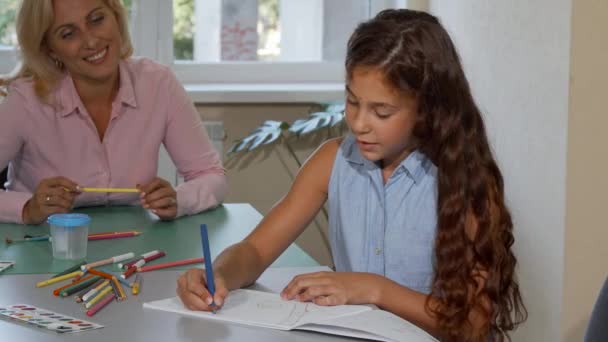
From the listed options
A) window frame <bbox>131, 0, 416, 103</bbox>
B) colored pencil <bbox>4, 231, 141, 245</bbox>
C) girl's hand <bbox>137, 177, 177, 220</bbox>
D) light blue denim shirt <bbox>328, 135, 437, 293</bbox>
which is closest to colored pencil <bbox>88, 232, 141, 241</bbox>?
colored pencil <bbox>4, 231, 141, 245</bbox>

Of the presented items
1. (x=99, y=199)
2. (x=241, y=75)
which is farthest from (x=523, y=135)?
(x=241, y=75)

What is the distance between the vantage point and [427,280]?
1656mm

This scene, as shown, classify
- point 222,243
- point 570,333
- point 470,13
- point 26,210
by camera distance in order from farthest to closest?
point 470,13
point 570,333
point 26,210
point 222,243

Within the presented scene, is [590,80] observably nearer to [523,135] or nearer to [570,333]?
[523,135]

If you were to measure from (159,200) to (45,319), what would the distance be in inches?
30.4

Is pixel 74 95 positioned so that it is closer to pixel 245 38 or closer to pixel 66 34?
pixel 66 34

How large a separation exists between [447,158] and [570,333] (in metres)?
0.90

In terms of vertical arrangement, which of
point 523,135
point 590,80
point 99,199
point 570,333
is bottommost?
point 570,333

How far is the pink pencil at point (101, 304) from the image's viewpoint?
54.8 inches

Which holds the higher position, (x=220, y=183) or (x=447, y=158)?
(x=447, y=158)

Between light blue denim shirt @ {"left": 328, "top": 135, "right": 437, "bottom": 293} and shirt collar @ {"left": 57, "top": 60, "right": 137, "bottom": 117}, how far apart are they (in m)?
0.83

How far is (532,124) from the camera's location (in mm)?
2402

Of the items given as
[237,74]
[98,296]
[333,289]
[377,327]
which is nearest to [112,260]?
[98,296]

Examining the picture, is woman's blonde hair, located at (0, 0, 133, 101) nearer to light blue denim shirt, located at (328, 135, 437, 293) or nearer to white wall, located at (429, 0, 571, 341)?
light blue denim shirt, located at (328, 135, 437, 293)
